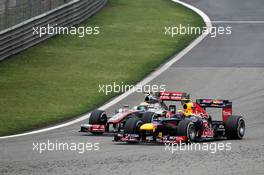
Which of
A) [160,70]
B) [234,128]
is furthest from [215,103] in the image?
[160,70]

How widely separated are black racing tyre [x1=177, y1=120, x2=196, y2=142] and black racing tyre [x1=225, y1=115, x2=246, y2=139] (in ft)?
3.89

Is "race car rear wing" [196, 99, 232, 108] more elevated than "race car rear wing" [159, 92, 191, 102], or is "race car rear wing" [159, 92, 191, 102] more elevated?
"race car rear wing" [159, 92, 191, 102]

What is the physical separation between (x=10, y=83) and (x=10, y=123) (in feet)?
18.0

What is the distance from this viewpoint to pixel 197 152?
16.2 m

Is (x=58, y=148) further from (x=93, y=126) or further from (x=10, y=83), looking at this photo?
(x=10, y=83)

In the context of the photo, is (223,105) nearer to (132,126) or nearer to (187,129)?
(187,129)

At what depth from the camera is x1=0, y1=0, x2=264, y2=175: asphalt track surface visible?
14234 millimetres

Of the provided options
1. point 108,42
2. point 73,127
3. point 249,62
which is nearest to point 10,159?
point 73,127

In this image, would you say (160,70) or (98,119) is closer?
(98,119)

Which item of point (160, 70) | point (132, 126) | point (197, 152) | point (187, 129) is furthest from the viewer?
point (160, 70)

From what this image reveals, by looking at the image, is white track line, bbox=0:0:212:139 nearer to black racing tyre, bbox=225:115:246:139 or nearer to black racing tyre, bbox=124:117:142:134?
black racing tyre, bbox=124:117:142:134

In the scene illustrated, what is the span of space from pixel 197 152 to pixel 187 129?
124cm

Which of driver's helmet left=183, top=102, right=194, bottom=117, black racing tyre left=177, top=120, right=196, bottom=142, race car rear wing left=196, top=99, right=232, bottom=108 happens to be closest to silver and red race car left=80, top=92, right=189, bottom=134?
driver's helmet left=183, top=102, right=194, bottom=117

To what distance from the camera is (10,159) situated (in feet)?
50.8
